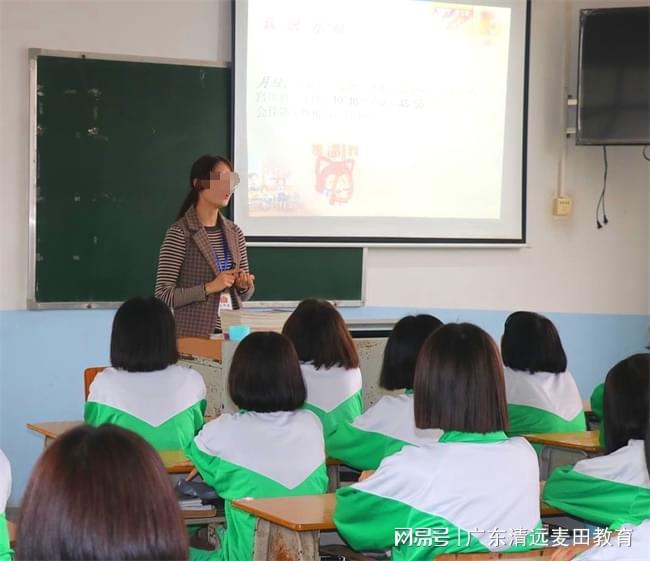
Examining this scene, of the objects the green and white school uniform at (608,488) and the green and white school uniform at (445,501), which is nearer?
the green and white school uniform at (445,501)

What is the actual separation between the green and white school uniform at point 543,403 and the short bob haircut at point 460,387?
1.69m

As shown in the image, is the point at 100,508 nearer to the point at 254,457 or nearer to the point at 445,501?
the point at 445,501

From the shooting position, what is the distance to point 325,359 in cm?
383

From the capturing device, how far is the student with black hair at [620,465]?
267cm

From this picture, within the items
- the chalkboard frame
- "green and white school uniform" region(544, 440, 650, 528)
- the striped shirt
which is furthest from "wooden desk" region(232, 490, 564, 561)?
the chalkboard frame

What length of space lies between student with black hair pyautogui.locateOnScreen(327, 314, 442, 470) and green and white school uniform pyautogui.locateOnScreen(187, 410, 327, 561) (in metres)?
0.55

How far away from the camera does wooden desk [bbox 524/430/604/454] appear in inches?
136

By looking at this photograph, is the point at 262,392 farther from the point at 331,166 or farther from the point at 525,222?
the point at 525,222

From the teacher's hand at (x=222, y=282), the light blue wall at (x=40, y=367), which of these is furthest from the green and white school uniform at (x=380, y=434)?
the light blue wall at (x=40, y=367)

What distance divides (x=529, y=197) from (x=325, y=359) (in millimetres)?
2983

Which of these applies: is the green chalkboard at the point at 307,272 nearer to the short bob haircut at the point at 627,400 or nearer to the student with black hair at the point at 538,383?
the student with black hair at the point at 538,383

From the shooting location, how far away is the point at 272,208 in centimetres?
571

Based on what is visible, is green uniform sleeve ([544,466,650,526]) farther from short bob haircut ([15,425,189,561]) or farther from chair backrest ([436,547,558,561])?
short bob haircut ([15,425,189,561])

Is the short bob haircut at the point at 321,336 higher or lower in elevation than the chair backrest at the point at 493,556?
higher
